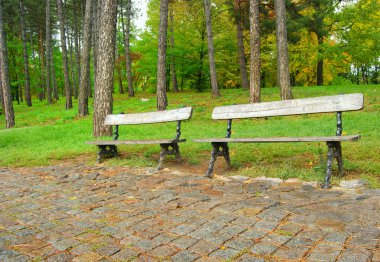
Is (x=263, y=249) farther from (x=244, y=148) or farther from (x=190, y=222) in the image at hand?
(x=244, y=148)

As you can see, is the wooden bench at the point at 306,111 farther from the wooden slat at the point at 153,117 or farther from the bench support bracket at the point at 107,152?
the bench support bracket at the point at 107,152

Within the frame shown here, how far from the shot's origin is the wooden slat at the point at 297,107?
14.2 ft

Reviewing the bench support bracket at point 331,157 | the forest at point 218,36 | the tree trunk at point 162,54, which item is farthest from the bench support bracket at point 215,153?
the forest at point 218,36

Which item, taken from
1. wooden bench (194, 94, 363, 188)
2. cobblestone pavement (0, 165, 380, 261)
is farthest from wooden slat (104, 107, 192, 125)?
cobblestone pavement (0, 165, 380, 261)

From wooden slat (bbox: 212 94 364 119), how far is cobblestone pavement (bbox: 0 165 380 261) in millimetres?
1063

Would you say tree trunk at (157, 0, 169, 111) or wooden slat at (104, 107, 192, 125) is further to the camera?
tree trunk at (157, 0, 169, 111)

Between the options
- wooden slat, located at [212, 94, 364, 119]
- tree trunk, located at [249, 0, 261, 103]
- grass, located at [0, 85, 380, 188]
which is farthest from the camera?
tree trunk, located at [249, 0, 261, 103]

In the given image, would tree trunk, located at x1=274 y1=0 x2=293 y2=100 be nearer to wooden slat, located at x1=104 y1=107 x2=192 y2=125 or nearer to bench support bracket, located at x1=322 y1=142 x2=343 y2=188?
wooden slat, located at x1=104 y1=107 x2=192 y2=125

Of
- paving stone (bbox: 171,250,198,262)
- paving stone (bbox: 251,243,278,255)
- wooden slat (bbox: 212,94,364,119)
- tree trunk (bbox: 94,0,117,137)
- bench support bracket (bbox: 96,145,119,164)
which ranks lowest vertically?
paving stone (bbox: 171,250,198,262)

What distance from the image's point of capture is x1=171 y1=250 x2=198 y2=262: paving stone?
2.49 meters

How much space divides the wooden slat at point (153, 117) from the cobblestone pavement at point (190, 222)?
1305 mm

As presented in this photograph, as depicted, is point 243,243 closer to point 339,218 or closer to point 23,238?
point 339,218

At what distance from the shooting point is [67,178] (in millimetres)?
5602

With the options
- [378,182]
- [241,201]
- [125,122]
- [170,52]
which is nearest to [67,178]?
[125,122]
